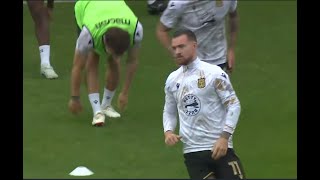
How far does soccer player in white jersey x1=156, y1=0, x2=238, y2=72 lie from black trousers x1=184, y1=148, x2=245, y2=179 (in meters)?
1.68

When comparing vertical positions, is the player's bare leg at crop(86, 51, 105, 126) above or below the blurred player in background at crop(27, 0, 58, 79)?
below

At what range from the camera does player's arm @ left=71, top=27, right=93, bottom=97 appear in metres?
7.41

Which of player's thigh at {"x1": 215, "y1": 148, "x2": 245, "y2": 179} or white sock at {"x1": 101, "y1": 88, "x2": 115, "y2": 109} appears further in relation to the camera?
white sock at {"x1": 101, "y1": 88, "x2": 115, "y2": 109}

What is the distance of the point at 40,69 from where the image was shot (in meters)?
9.98

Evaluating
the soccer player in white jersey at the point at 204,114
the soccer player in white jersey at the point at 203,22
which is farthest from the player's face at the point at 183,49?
the soccer player in white jersey at the point at 203,22

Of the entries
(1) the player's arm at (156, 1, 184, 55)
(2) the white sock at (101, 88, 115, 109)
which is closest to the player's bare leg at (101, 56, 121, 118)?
(2) the white sock at (101, 88, 115, 109)

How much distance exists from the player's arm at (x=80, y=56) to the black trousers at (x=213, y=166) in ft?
7.01

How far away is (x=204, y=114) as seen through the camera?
17.9 feet

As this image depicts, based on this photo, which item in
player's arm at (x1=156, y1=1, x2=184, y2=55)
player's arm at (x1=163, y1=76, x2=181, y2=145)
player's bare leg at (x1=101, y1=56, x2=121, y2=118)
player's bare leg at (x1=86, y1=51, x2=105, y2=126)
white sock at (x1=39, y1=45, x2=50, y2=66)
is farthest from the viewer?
white sock at (x1=39, y1=45, x2=50, y2=66)

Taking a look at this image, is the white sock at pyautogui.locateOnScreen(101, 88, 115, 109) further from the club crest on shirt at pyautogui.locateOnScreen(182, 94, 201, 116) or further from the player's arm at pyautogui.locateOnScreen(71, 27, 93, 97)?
the club crest on shirt at pyautogui.locateOnScreen(182, 94, 201, 116)

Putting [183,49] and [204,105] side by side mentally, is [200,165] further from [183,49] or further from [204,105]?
[183,49]

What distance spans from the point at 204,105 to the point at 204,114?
0.19ft
